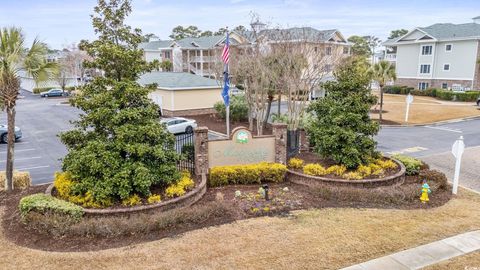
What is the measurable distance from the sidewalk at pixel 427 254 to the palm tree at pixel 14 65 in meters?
10.7

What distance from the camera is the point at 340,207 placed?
1100 centimetres

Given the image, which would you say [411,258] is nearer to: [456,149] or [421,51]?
[456,149]

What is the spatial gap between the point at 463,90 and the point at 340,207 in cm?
4241

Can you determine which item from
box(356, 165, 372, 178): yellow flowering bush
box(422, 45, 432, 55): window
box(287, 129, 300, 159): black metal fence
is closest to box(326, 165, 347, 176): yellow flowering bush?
box(356, 165, 372, 178): yellow flowering bush

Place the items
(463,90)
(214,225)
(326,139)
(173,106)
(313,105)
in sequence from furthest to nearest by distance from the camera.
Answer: (463,90) < (173,106) < (313,105) < (326,139) < (214,225)

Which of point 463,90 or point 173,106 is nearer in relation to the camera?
point 173,106

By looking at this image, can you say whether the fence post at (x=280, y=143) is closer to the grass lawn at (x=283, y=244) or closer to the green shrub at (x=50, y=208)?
the grass lawn at (x=283, y=244)

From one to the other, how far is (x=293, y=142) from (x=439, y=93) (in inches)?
1383

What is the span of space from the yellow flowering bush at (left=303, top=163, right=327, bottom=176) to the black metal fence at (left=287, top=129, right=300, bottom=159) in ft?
7.33

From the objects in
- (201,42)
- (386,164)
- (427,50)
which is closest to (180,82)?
(386,164)

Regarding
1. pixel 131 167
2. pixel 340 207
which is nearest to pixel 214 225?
pixel 131 167

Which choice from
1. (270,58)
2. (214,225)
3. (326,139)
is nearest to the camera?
(214,225)

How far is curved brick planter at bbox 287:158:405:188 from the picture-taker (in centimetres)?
1253

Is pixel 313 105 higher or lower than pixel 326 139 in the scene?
higher
